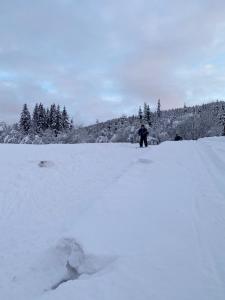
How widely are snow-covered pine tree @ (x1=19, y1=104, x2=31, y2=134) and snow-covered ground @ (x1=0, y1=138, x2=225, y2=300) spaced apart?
6523 centimetres

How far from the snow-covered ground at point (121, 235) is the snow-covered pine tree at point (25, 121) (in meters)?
65.2

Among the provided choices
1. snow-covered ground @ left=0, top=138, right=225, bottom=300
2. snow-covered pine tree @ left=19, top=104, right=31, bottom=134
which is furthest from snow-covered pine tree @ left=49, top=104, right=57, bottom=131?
snow-covered ground @ left=0, top=138, right=225, bottom=300

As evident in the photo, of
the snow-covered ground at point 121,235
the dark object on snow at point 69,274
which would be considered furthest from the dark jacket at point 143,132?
the dark object on snow at point 69,274

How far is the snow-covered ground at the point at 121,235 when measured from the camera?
501cm

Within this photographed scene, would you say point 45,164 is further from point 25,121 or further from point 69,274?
point 25,121

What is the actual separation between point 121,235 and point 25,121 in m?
76.2

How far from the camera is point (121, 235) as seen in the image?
6.86 meters

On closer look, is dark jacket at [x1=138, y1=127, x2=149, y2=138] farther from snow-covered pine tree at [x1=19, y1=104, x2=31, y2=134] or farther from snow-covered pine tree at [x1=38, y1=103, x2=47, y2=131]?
snow-covered pine tree at [x1=38, y1=103, x2=47, y2=131]

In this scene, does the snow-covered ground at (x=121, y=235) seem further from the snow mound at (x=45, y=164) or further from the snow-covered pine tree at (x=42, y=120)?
the snow-covered pine tree at (x=42, y=120)

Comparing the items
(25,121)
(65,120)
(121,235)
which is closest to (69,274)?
(121,235)

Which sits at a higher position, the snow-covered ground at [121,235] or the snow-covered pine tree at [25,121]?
the snow-covered pine tree at [25,121]

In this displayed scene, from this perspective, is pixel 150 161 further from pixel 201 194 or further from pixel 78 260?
pixel 78 260

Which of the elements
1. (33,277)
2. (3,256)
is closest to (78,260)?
(33,277)

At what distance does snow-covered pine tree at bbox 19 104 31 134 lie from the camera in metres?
79.8
